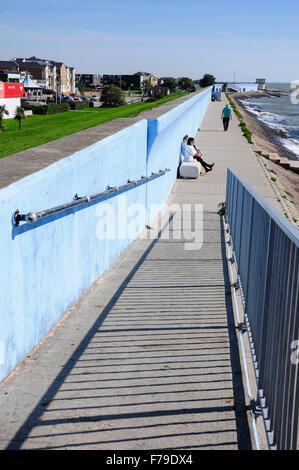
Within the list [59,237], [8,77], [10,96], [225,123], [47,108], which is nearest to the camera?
[59,237]

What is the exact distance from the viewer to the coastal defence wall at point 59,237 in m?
4.21

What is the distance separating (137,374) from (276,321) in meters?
1.38

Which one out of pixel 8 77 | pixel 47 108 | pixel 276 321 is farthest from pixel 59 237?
pixel 8 77

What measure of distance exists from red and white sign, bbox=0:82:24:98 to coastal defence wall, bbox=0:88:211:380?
6220 cm

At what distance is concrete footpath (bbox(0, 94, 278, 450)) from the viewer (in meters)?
3.64

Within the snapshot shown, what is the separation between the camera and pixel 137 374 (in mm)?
4453

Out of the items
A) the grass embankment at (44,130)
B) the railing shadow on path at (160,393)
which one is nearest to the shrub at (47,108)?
the grass embankment at (44,130)

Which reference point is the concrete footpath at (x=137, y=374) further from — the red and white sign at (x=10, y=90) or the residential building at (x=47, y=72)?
the residential building at (x=47, y=72)

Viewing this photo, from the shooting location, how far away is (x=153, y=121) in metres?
9.61

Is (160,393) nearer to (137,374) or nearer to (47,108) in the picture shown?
(137,374)

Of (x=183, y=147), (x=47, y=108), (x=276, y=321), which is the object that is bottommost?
(x=276, y=321)

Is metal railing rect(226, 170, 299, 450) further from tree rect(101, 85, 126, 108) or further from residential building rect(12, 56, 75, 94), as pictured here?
residential building rect(12, 56, 75, 94)

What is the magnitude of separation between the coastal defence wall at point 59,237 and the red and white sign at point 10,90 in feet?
204
